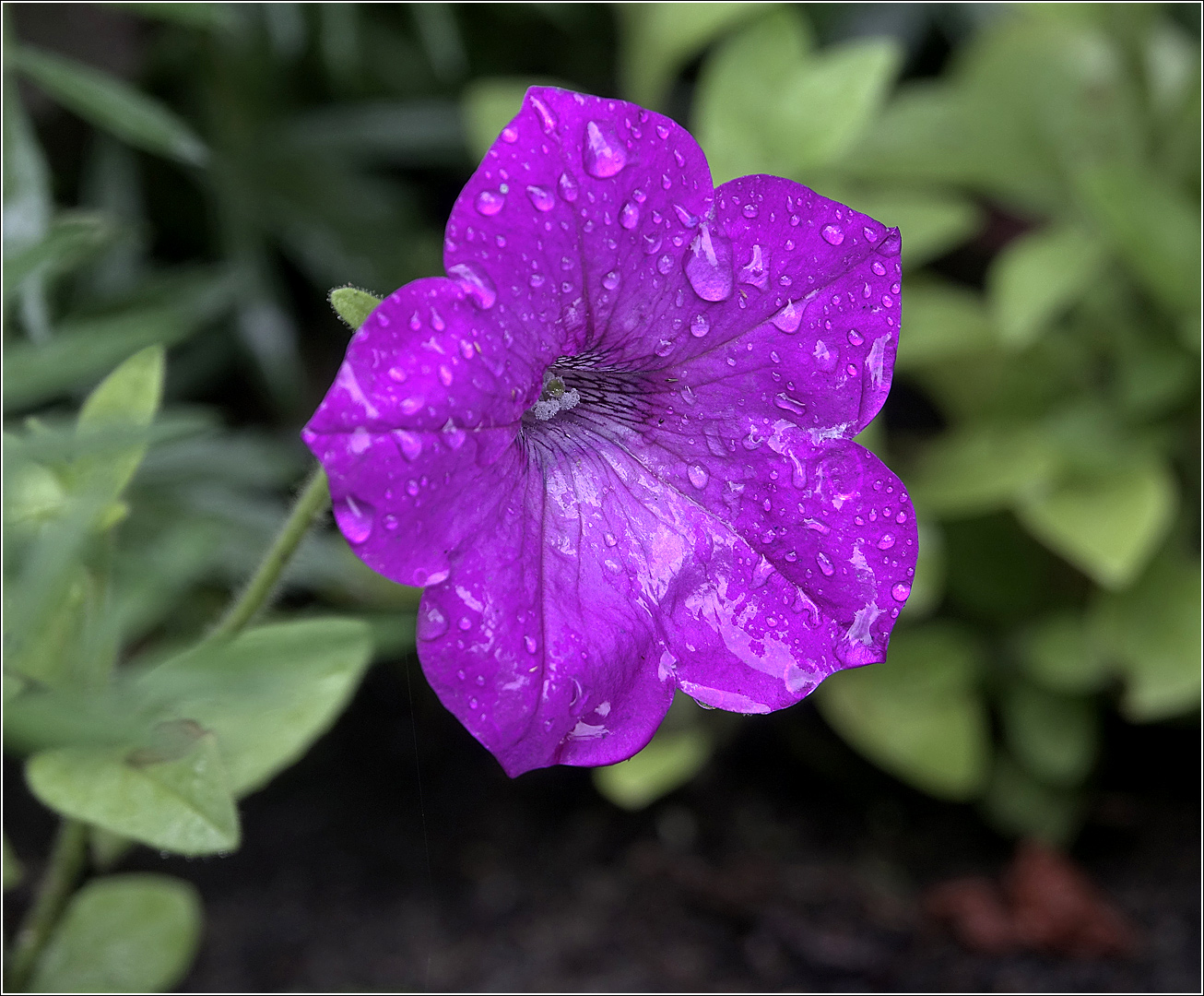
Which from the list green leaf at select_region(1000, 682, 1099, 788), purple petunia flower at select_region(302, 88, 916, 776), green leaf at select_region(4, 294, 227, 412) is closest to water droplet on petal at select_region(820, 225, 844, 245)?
purple petunia flower at select_region(302, 88, 916, 776)

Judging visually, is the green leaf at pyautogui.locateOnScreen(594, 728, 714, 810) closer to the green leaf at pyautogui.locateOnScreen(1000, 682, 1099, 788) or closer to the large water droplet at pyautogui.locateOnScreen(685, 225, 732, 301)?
the green leaf at pyautogui.locateOnScreen(1000, 682, 1099, 788)

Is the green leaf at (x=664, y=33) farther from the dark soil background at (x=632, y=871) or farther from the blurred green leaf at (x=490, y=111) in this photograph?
the dark soil background at (x=632, y=871)

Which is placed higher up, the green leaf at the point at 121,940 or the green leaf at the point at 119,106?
the green leaf at the point at 119,106

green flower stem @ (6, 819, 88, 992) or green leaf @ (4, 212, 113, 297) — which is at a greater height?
green leaf @ (4, 212, 113, 297)

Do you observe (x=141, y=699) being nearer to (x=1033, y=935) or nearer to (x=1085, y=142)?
(x=1033, y=935)

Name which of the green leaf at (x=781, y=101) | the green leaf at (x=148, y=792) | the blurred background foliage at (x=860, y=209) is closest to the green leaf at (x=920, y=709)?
the blurred background foliage at (x=860, y=209)

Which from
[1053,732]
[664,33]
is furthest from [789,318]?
[1053,732]

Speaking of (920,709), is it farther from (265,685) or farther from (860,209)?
(265,685)
